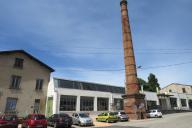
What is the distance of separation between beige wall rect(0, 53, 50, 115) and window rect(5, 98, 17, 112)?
1.44 feet

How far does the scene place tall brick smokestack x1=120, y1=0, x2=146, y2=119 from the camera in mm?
35406

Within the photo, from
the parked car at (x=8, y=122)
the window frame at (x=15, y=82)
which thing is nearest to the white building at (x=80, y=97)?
the window frame at (x=15, y=82)

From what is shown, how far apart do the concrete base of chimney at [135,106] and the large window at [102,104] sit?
715 centimetres

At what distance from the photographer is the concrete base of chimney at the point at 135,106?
34.9 m

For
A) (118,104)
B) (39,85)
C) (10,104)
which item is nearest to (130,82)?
(118,104)

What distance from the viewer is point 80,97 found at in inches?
1542

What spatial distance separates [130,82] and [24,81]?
18712 mm

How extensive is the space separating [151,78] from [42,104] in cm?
5761

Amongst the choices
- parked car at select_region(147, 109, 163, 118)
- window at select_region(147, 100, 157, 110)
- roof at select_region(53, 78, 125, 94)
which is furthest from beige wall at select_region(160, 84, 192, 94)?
parked car at select_region(147, 109, 163, 118)

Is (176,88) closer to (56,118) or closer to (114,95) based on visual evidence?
(114,95)

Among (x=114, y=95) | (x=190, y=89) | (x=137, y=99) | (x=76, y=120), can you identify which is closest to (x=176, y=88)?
(x=190, y=89)

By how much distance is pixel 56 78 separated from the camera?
1495 inches

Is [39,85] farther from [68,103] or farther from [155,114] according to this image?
[155,114]

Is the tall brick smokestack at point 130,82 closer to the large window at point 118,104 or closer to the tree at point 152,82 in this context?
the large window at point 118,104
